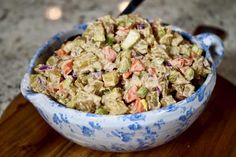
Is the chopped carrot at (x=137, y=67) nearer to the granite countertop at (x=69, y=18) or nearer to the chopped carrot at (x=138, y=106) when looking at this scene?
the chopped carrot at (x=138, y=106)

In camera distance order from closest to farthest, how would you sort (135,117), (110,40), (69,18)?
1. (135,117)
2. (110,40)
3. (69,18)

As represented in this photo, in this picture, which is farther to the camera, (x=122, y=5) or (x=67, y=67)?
(x=122, y=5)

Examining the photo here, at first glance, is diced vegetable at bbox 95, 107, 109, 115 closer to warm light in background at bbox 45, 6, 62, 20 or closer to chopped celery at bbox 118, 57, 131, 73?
chopped celery at bbox 118, 57, 131, 73

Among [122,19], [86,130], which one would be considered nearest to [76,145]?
[86,130]

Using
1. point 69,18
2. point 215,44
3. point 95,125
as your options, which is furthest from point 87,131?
point 69,18

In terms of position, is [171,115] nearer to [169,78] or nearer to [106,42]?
[169,78]

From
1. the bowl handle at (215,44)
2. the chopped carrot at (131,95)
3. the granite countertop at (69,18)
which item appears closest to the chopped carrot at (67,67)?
the chopped carrot at (131,95)

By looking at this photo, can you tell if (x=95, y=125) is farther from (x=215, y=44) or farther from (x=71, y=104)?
(x=215, y=44)
